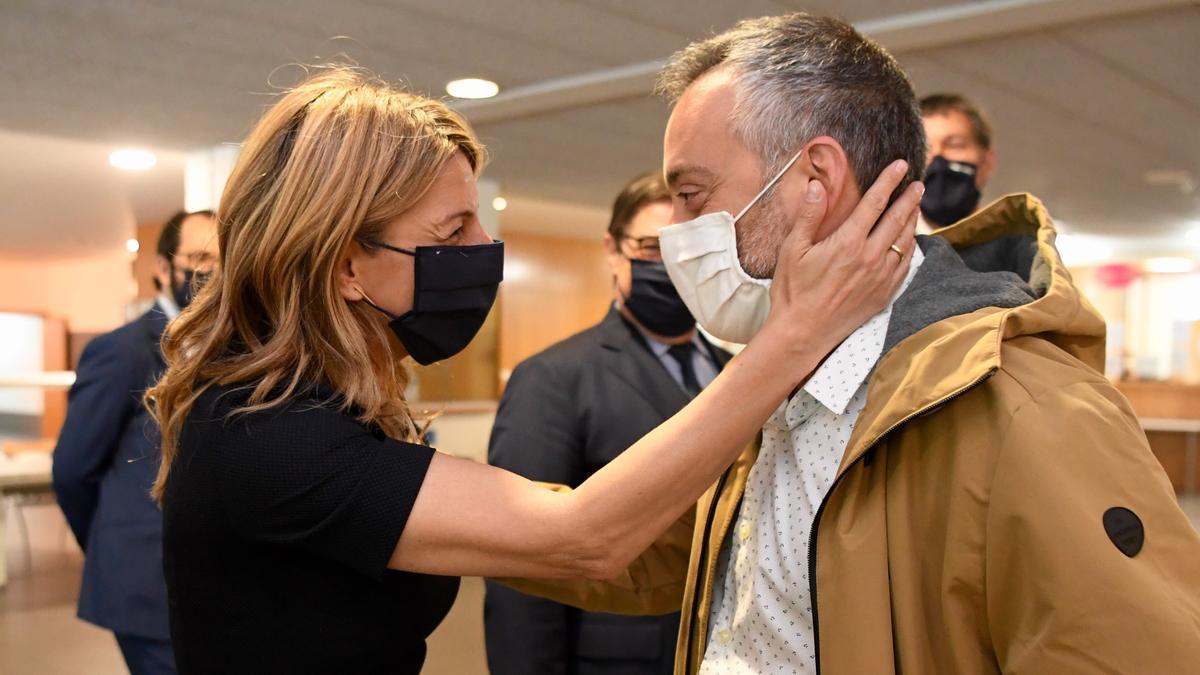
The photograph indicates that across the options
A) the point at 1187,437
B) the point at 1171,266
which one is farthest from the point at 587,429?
the point at 1171,266

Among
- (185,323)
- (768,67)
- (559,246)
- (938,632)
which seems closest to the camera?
(938,632)

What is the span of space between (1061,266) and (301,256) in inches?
38.6

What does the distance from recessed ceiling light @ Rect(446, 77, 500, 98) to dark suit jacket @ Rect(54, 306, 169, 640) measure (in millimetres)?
2629

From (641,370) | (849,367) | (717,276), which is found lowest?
(641,370)

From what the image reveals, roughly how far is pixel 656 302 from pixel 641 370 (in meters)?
0.22

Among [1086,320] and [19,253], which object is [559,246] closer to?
[19,253]

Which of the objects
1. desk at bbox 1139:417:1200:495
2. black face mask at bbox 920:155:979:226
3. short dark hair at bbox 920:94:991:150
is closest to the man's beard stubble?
black face mask at bbox 920:155:979:226

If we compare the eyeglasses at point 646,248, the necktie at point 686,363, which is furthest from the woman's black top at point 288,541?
the eyeglasses at point 646,248

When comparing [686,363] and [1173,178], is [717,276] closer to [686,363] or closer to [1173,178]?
[686,363]

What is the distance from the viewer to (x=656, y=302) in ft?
8.25

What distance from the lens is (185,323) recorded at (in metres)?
1.40

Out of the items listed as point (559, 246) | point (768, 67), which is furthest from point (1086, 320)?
point (559, 246)

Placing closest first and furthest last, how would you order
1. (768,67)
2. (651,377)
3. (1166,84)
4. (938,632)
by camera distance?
(938,632) < (768,67) < (651,377) < (1166,84)

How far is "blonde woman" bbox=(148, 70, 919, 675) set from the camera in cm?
120
